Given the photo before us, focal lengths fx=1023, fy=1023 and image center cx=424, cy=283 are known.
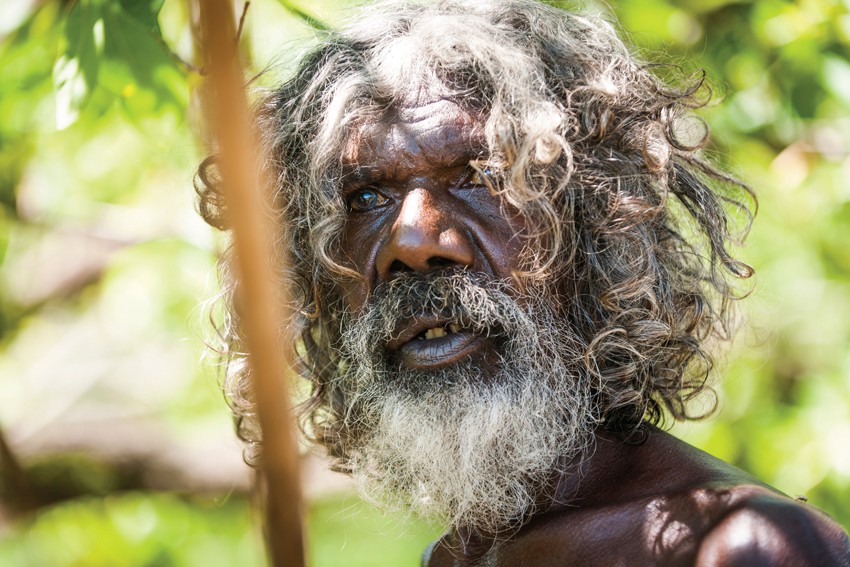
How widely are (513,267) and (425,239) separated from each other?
0.23m

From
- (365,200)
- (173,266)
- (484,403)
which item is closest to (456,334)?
(484,403)

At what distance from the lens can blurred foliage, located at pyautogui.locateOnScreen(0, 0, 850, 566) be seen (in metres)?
3.06

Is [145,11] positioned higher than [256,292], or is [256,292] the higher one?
[256,292]

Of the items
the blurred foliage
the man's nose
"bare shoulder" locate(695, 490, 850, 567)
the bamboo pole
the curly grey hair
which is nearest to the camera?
the bamboo pole

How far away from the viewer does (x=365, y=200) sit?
2.57 metres

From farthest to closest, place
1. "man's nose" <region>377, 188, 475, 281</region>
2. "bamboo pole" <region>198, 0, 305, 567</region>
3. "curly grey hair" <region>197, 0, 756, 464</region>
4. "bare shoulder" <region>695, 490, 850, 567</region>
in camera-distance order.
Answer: "curly grey hair" <region>197, 0, 756, 464</region>
"man's nose" <region>377, 188, 475, 281</region>
"bare shoulder" <region>695, 490, 850, 567</region>
"bamboo pole" <region>198, 0, 305, 567</region>

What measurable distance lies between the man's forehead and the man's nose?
0.34 feet

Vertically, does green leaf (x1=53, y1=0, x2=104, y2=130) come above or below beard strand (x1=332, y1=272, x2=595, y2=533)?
above

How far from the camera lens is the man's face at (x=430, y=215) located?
2.36 m

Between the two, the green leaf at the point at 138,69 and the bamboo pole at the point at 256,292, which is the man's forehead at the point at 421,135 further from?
the bamboo pole at the point at 256,292

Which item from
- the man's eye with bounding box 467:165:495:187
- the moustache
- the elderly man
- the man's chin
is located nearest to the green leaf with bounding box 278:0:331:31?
the elderly man

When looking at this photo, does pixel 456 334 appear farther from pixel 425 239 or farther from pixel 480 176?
pixel 480 176

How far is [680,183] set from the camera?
2719 mm

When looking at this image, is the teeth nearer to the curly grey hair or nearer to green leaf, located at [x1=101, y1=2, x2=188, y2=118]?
the curly grey hair
